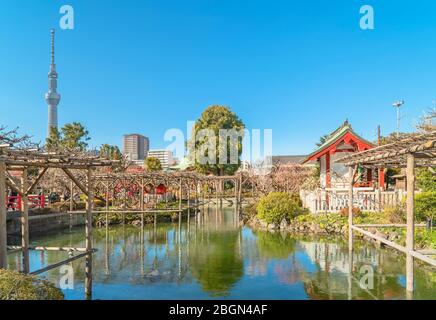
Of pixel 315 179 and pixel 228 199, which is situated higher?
pixel 315 179

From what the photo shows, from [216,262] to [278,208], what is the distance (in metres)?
7.68

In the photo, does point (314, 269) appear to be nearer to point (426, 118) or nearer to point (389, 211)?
point (389, 211)

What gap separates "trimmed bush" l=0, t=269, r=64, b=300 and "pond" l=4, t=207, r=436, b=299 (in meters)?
→ 3.61

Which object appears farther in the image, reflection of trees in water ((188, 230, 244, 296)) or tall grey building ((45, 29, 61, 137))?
tall grey building ((45, 29, 61, 137))

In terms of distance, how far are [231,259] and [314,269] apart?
3194mm

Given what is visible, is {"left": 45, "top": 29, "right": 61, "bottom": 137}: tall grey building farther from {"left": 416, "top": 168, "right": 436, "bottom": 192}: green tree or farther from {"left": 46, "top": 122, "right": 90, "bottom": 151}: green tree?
{"left": 416, "top": 168, "right": 436, "bottom": 192}: green tree

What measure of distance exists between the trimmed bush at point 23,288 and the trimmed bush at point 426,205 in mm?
13415

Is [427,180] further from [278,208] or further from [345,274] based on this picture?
[345,274]

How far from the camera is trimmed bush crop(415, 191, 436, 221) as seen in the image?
1417 cm

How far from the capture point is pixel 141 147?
17975 cm

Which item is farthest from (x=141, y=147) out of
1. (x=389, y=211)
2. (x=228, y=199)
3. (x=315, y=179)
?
(x=389, y=211)

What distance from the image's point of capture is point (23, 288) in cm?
542

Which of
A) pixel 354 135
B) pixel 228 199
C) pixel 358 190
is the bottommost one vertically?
pixel 228 199

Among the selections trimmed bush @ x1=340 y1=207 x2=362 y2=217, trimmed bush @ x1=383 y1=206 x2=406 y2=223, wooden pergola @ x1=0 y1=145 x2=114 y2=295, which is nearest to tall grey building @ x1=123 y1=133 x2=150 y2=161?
trimmed bush @ x1=340 y1=207 x2=362 y2=217
